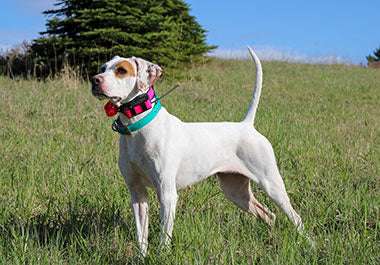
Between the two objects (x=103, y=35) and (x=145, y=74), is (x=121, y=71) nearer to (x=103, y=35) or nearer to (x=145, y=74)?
(x=145, y=74)

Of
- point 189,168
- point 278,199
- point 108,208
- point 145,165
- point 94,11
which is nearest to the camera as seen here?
point 145,165

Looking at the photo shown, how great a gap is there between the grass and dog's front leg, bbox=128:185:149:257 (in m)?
0.13

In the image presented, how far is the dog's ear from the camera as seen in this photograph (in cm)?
251

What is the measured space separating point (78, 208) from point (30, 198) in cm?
53

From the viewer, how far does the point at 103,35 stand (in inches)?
419

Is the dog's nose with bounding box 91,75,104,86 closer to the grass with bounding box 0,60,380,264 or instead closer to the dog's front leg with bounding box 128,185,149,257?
the dog's front leg with bounding box 128,185,149,257

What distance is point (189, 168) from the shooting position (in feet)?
9.17

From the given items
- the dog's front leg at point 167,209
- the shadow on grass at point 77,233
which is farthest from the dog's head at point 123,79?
the shadow on grass at point 77,233

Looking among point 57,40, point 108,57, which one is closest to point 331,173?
point 108,57

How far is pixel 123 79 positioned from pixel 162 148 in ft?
1.75

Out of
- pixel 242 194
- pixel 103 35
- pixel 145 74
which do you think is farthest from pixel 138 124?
pixel 103 35

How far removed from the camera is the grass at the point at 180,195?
253 cm

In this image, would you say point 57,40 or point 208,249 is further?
point 57,40

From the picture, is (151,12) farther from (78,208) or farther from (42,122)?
(78,208)
